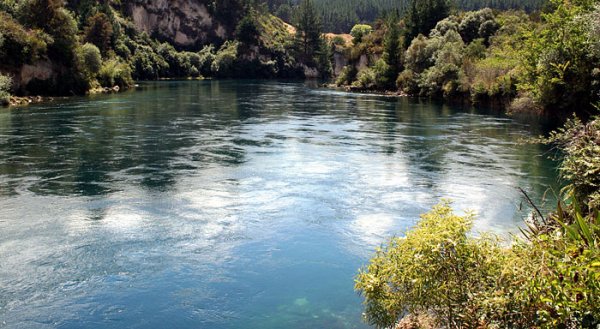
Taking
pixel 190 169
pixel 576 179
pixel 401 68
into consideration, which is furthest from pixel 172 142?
pixel 401 68

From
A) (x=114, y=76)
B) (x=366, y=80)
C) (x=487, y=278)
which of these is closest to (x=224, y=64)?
(x=114, y=76)

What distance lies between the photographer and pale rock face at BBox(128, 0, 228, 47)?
155750 millimetres

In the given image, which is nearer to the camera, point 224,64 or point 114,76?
point 114,76

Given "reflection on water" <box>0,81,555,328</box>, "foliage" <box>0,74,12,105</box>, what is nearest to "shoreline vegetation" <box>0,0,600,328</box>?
"foliage" <box>0,74,12,105</box>

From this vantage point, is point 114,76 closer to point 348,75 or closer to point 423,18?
point 348,75

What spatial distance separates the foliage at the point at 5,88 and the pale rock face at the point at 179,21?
99.3 metres

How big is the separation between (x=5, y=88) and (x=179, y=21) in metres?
114

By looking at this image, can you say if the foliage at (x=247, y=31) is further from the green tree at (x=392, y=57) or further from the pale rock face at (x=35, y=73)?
the pale rock face at (x=35, y=73)

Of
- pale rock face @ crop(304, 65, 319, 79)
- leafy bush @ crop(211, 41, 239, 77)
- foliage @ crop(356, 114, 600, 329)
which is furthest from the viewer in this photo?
pale rock face @ crop(304, 65, 319, 79)

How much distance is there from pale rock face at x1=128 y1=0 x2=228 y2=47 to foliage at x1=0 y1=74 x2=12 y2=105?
99262 millimetres

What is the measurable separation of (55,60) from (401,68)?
5343 cm

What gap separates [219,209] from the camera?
19.8 m

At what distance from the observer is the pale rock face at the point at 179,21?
155750mm

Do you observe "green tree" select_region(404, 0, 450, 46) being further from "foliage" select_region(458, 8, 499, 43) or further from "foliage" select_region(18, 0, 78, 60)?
"foliage" select_region(18, 0, 78, 60)
